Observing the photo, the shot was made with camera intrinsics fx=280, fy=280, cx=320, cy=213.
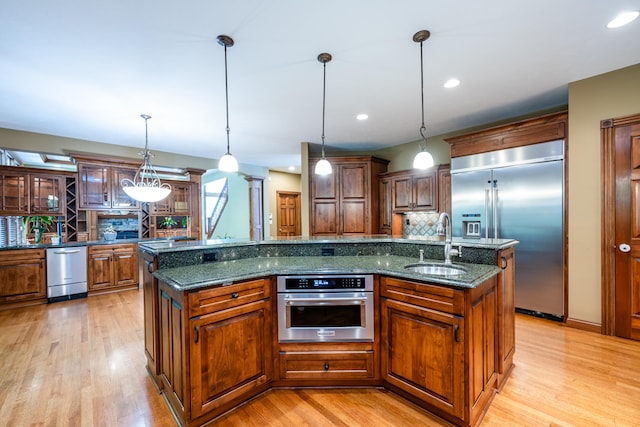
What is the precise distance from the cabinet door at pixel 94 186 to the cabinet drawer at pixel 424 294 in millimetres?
5343

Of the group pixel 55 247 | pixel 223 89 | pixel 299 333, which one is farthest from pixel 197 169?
pixel 299 333

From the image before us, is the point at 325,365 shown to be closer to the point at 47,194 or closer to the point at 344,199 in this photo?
the point at 344,199

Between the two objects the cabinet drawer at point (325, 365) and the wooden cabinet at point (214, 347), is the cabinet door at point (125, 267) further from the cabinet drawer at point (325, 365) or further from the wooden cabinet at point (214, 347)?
the cabinet drawer at point (325, 365)

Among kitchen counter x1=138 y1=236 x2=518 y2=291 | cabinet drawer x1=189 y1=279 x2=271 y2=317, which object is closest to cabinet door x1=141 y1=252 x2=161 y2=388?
kitchen counter x1=138 y1=236 x2=518 y2=291

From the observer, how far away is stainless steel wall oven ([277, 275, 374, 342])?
2049 mm

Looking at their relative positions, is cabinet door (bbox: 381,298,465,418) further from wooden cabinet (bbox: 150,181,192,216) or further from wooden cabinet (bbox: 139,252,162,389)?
wooden cabinet (bbox: 150,181,192,216)

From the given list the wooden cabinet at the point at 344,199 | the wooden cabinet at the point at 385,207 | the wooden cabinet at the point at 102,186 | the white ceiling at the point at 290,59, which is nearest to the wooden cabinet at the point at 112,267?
the wooden cabinet at the point at 102,186

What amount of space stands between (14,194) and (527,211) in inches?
290

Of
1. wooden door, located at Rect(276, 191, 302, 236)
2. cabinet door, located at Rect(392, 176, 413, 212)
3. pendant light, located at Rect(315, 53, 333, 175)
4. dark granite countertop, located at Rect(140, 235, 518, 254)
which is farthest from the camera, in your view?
wooden door, located at Rect(276, 191, 302, 236)

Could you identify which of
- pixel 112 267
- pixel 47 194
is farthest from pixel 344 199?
pixel 47 194

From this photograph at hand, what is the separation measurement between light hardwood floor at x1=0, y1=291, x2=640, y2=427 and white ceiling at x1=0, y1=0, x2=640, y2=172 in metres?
2.69

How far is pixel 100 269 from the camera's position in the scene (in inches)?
187

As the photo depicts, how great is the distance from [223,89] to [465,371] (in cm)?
333

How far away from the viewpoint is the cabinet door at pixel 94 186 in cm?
482
